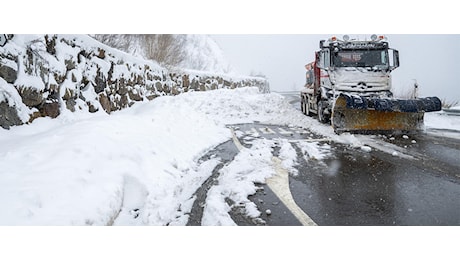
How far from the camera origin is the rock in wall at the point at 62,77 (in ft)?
17.1

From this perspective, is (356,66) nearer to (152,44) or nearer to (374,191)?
(374,191)

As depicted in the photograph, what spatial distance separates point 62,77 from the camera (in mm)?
6531

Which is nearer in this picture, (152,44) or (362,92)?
(362,92)

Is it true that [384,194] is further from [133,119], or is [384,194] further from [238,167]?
[133,119]

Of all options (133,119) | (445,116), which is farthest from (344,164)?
(445,116)

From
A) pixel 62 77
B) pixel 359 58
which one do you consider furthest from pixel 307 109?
pixel 62 77

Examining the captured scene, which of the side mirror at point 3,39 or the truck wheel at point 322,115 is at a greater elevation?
the side mirror at point 3,39

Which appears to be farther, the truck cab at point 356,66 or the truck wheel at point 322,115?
the truck wheel at point 322,115

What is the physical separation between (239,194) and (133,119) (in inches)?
166

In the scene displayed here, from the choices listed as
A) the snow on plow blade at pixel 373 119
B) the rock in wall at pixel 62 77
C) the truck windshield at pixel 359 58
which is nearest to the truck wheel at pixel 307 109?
the truck windshield at pixel 359 58

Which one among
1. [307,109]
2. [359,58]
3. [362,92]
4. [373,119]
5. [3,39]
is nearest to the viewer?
[3,39]

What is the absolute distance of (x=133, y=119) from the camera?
7.47 meters

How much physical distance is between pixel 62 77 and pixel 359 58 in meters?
8.97

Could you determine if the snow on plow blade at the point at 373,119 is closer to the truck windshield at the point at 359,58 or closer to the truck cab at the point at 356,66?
the truck cab at the point at 356,66
